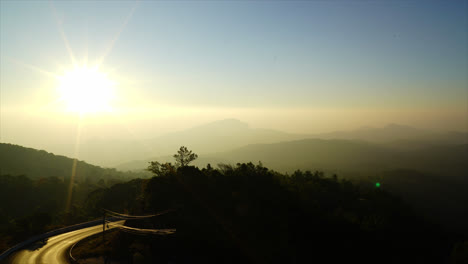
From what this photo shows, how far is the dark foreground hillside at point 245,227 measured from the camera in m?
31.8

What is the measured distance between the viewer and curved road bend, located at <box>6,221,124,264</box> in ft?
112

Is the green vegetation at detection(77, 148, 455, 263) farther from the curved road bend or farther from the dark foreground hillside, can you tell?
the curved road bend

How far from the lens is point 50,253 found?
120 feet

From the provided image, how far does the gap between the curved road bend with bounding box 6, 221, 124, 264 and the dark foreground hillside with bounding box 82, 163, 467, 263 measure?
700cm

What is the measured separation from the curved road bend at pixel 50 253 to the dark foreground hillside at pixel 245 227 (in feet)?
23.0

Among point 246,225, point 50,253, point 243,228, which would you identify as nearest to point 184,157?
point 50,253

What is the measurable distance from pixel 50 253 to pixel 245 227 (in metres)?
28.7

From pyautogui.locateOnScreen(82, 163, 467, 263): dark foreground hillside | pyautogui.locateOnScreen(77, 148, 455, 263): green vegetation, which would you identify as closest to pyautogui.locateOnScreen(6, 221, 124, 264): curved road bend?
pyautogui.locateOnScreen(82, 163, 467, 263): dark foreground hillside

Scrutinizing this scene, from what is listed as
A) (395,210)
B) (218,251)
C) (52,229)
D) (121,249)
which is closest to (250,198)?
(218,251)

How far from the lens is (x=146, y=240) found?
Answer: 35688mm

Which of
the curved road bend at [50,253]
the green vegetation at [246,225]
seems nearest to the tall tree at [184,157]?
the green vegetation at [246,225]

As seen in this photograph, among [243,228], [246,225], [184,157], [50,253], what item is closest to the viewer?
[243,228]

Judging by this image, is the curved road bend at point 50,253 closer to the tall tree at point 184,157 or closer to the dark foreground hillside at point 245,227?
the dark foreground hillside at point 245,227

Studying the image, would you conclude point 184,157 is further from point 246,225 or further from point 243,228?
point 243,228
